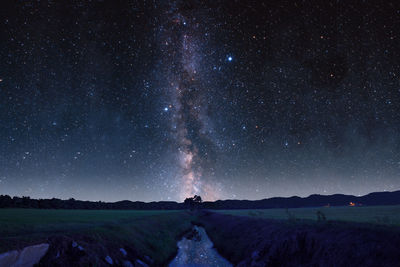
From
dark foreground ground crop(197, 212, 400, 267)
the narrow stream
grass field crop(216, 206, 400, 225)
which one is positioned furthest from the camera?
the narrow stream

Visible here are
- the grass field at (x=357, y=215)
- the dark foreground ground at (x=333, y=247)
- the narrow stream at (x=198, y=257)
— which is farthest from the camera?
the narrow stream at (x=198, y=257)

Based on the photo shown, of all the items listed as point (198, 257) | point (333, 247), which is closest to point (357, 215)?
point (198, 257)

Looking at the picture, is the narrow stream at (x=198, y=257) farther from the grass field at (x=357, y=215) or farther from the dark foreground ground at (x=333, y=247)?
the grass field at (x=357, y=215)

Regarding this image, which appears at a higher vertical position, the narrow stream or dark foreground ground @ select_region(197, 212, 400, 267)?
dark foreground ground @ select_region(197, 212, 400, 267)

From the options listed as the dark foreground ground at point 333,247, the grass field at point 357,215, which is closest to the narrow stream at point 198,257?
the dark foreground ground at point 333,247

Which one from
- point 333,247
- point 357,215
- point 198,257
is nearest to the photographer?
point 333,247

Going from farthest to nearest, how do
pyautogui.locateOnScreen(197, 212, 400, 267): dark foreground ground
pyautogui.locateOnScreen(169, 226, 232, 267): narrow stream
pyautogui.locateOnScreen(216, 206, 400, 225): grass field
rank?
1. pyautogui.locateOnScreen(169, 226, 232, 267): narrow stream
2. pyautogui.locateOnScreen(216, 206, 400, 225): grass field
3. pyautogui.locateOnScreen(197, 212, 400, 267): dark foreground ground

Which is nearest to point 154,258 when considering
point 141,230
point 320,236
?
point 141,230

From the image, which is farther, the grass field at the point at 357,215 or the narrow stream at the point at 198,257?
the narrow stream at the point at 198,257

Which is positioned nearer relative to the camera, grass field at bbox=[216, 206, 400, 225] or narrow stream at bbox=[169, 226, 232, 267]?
grass field at bbox=[216, 206, 400, 225]

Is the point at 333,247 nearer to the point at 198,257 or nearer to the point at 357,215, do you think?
the point at 198,257

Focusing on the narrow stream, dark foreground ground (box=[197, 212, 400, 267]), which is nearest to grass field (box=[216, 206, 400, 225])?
dark foreground ground (box=[197, 212, 400, 267])

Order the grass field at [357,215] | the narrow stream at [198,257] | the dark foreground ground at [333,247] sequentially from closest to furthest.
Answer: the dark foreground ground at [333,247] → the grass field at [357,215] → the narrow stream at [198,257]

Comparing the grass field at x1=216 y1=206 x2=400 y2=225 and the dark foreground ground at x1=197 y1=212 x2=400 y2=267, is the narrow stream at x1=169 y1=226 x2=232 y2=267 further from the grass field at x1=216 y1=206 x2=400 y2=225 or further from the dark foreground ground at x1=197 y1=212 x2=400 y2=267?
the grass field at x1=216 y1=206 x2=400 y2=225
